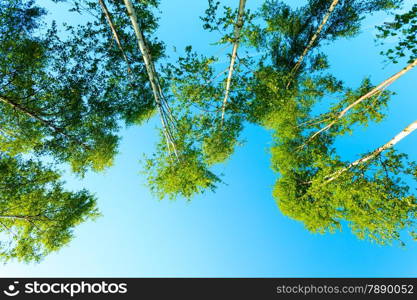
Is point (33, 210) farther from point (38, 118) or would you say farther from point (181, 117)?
point (181, 117)

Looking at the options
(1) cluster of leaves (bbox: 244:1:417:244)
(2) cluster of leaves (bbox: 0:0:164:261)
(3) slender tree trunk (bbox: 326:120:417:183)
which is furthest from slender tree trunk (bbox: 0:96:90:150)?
(3) slender tree trunk (bbox: 326:120:417:183)

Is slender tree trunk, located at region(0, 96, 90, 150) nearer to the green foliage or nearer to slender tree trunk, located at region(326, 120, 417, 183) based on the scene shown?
the green foliage

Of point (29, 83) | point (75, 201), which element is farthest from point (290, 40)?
point (75, 201)

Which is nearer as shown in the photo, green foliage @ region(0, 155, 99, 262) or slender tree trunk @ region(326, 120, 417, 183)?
slender tree trunk @ region(326, 120, 417, 183)

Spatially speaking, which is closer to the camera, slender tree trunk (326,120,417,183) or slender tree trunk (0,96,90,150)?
slender tree trunk (326,120,417,183)

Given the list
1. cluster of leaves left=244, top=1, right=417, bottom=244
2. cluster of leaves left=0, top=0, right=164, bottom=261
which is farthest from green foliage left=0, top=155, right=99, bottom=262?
cluster of leaves left=244, top=1, right=417, bottom=244

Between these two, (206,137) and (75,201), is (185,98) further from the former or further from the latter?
(75,201)

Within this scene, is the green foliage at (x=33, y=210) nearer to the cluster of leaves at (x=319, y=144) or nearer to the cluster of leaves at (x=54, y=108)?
the cluster of leaves at (x=54, y=108)

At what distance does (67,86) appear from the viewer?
844 centimetres

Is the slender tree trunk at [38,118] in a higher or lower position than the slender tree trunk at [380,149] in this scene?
higher

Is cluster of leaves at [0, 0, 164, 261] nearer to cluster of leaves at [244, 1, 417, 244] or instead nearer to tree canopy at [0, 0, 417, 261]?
tree canopy at [0, 0, 417, 261]

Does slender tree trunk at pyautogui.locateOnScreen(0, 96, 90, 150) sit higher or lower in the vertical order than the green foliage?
higher

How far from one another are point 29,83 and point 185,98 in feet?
19.8

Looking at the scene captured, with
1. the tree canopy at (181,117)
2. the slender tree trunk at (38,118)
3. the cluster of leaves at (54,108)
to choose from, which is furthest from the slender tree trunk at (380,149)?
the slender tree trunk at (38,118)
